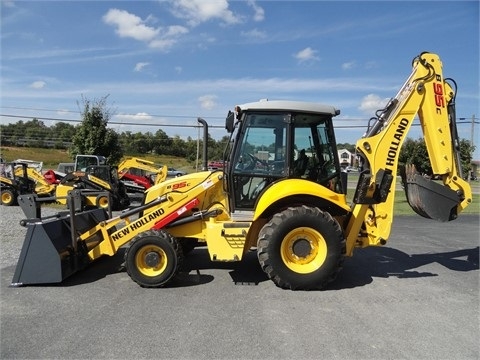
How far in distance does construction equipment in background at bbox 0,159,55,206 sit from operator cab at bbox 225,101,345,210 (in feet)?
46.0

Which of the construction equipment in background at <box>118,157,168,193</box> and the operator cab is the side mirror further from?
the construction equipment in background at <box>118,157,168,193</box>

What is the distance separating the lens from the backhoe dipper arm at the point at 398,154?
252 inches

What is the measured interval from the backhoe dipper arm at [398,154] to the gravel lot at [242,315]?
0.95 m

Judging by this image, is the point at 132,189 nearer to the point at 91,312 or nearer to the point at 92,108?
the point at 92,108

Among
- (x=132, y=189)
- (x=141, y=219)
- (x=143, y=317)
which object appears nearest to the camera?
Result: (x=143, y=317)

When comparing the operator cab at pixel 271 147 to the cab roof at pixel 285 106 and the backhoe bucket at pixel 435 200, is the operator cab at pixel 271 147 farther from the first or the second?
the backhoe bucket at pixel 435 200

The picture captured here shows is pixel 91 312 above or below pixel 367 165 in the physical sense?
below

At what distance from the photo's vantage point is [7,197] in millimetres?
18156

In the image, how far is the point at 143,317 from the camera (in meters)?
4.90

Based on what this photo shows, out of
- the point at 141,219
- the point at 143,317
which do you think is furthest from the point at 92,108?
the point at 143,317

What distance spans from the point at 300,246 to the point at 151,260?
210 cm

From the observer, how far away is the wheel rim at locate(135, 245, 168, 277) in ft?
20.0

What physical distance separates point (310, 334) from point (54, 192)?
16188 mm

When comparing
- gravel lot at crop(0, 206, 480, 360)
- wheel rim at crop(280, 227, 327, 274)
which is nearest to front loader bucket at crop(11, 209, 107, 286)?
gravel lot at crop(0, 206, 480, 360)
